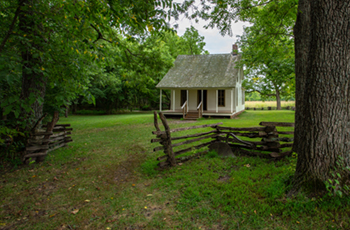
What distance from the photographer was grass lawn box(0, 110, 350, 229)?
10.7ft

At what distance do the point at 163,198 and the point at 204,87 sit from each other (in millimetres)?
14907

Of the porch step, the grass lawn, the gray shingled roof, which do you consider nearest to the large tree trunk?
the grass lawn

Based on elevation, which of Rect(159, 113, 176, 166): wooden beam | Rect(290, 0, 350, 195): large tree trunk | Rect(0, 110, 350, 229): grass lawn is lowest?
Rect(0, 110, 350, 229): grass lawn

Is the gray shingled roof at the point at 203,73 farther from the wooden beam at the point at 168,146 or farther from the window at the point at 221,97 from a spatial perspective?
the wooden beam at the point at 168,146

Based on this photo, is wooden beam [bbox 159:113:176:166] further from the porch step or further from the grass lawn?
the porch step

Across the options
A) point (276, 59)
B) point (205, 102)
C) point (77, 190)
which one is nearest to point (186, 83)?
point (205, 102)

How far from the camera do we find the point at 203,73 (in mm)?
20109

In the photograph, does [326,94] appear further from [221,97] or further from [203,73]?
[203,73]

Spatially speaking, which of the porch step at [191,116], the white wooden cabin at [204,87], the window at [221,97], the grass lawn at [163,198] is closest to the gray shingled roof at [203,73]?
the white wooden cabin at [204,87]

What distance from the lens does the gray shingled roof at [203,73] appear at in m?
18.4

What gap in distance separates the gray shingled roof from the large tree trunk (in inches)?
560

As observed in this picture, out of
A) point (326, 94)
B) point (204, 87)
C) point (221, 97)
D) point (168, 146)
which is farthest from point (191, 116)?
point (326, 94)

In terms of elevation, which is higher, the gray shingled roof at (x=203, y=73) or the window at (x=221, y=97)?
the gray shingled roof at (x=203, y=73)

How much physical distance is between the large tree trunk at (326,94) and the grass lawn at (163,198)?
56 centimetres
